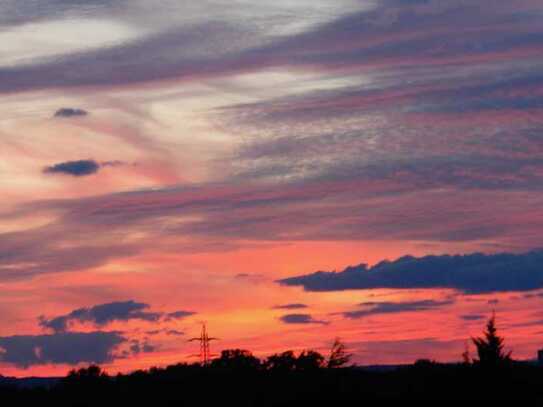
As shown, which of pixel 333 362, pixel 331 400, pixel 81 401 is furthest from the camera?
pixel 81 401

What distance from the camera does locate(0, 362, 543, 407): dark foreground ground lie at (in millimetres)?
120688

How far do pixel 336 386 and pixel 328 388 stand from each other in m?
0.89

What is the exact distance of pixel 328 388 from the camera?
141250mm

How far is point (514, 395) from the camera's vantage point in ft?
389

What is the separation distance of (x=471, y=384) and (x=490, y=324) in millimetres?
5260

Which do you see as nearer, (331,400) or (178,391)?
(331,400)

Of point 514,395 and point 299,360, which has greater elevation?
point 299,360

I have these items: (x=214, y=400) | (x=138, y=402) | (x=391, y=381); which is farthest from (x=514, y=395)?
(x=138, y=402)

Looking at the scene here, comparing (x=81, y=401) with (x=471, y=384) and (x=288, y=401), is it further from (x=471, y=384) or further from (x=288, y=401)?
(x=471, y=384)

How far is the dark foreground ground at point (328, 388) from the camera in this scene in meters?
121

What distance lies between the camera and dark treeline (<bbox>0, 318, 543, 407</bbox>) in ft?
398

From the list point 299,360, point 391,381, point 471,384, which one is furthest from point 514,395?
point 299,360

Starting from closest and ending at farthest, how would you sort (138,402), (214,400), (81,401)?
(214,400) → (138,402) → (81,401)

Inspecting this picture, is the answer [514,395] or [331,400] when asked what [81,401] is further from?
[514,395]
